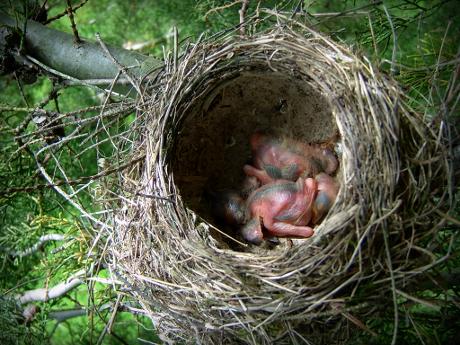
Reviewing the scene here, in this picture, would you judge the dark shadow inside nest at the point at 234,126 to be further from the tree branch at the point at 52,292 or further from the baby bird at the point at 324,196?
the tree branch at the point at 52,292

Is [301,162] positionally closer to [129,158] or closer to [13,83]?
[129,158]

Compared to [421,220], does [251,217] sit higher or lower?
lower

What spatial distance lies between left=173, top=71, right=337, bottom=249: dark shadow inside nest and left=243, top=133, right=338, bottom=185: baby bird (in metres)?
0.04

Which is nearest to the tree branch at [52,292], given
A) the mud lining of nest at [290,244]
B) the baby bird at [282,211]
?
the mud lining of nest at [290,244]

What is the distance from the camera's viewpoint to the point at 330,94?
1.46m

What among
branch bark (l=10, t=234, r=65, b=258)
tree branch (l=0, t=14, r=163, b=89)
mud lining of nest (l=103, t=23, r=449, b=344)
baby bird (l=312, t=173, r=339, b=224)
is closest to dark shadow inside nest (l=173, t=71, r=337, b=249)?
mud lining of nest (l=103, t=23, r=449, b=344)

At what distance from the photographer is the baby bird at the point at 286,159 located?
1.95m

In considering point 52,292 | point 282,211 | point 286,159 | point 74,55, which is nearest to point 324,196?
point 282,211

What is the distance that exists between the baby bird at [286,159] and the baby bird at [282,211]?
54 mm

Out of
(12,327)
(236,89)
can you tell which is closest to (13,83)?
(12,327)

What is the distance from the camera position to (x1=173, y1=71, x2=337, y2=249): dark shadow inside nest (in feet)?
5.92

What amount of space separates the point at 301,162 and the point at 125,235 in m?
0.72

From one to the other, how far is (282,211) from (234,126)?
15.9 inches

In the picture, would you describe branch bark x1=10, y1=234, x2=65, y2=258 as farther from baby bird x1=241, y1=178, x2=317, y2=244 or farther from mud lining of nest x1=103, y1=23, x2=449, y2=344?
baby bird x1=241, y1=178, x2=317, y2=244
